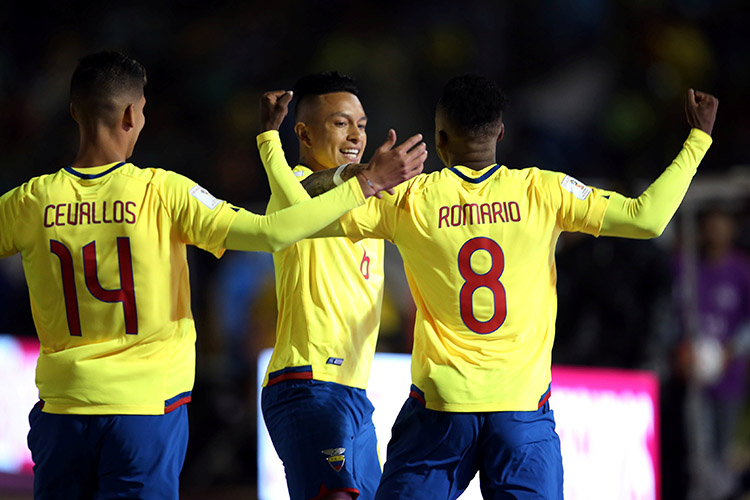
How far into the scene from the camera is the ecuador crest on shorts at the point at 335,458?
3246mm

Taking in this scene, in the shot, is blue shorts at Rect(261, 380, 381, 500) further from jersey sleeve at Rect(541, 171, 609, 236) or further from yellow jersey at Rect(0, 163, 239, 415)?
jersey sleeve at Rect(541, 171, 609, 236)

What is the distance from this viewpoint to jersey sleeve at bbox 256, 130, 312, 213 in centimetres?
303

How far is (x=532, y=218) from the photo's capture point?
286cm

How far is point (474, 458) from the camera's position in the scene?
9.32ft

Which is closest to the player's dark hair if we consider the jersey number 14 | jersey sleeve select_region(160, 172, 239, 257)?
jersey sleeve select_region(160, 172, 239, 257)

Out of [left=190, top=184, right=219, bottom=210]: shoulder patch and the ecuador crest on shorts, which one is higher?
[left=190, top=184, right=219, bottom=210]: shoulder patch

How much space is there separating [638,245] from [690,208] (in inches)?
17.6

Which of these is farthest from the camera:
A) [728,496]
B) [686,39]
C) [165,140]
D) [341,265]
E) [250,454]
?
[165,140]

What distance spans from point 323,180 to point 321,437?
885 mm

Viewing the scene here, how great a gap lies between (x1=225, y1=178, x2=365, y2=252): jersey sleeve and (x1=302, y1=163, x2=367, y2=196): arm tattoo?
260 millimetres

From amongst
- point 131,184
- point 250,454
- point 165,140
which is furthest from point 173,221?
point 165,140

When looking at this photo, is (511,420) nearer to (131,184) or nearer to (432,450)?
(432,450)

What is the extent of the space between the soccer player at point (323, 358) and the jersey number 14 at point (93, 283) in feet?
1.88

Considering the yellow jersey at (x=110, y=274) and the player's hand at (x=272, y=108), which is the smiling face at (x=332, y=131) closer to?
the player's hand at (x=272, y=108)
